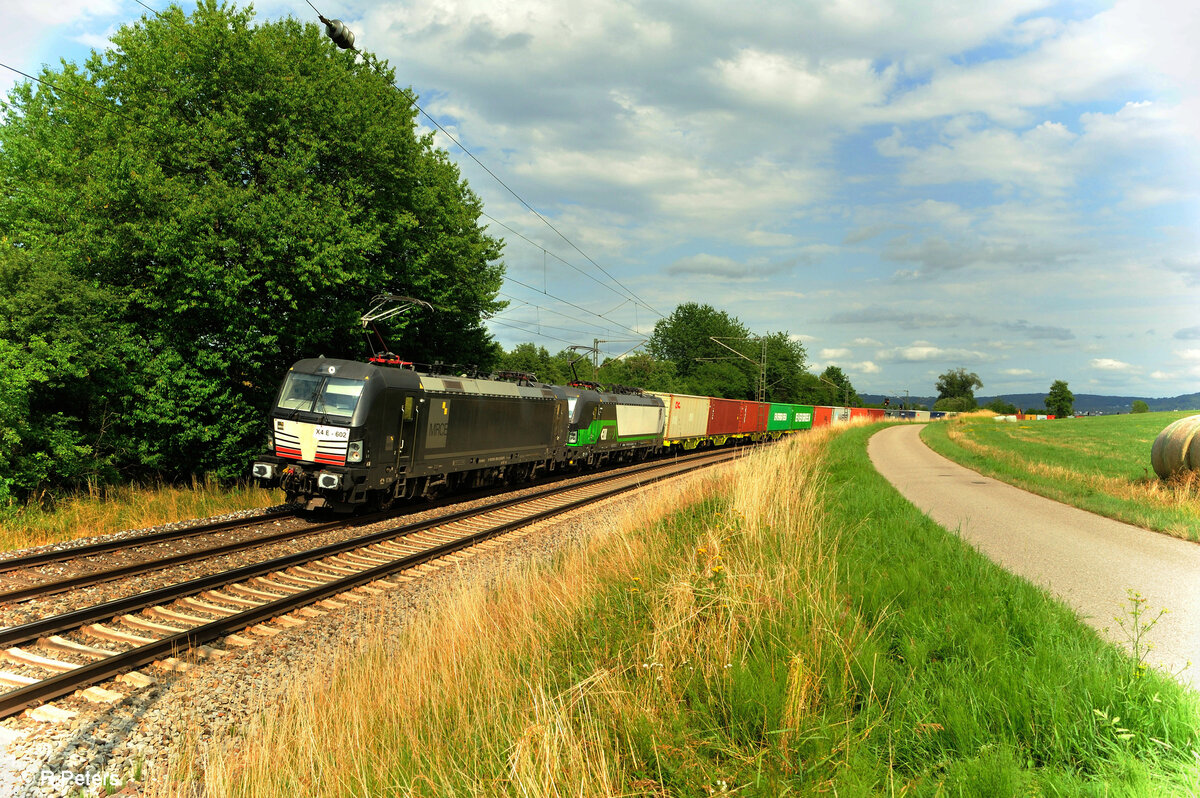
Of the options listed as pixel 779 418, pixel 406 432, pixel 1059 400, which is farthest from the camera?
pixel 1059 400

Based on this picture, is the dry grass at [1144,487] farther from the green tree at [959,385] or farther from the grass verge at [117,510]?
the green tree at [959,385]

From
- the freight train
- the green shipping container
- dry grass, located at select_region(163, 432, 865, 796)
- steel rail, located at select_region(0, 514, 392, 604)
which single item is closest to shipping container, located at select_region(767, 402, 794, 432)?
the green shipping container

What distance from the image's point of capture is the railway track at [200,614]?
593cm

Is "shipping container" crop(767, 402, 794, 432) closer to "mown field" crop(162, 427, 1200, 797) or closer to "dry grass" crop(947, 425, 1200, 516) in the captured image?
"dry grass" crop(947, 425, 1200, 516)

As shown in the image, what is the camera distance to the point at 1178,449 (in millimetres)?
15086

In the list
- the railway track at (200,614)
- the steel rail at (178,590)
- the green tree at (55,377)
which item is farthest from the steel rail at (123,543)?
the green tree at (55,377)

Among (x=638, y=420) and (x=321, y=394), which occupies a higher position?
(x=321, y=394)

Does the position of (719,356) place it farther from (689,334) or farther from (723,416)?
(723,416)

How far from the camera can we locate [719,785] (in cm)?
309

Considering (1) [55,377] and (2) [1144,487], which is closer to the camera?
(1) [55,377]

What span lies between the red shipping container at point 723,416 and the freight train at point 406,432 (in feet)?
51.2

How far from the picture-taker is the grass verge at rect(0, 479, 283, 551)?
11609mm

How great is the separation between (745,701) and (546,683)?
1.59 metres

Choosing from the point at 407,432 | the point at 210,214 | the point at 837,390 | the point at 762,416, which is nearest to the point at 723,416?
the point at 762,416
